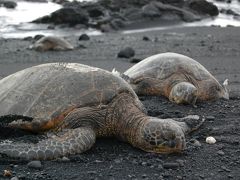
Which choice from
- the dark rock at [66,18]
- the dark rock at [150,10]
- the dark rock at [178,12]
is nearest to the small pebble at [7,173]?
the dark rock at [66,18]

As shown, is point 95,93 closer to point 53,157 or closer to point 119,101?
point 119,101

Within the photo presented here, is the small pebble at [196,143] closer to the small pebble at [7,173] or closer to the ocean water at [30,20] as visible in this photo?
the small pebble at [7,173]

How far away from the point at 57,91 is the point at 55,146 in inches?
26.0

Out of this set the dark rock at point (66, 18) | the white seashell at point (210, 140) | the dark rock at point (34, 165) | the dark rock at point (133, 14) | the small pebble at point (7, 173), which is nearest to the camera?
the small pebble at point (7, 173)

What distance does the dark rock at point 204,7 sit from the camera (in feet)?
65.3

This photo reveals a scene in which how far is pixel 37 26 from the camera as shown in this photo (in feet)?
52.4

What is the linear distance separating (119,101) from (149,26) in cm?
1264

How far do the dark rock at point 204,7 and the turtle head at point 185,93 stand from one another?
47.1 feet

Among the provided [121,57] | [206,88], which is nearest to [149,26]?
[121,57]

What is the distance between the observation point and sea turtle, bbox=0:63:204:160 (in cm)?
395

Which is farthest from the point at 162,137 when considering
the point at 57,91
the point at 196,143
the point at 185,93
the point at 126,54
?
the point at 126,54

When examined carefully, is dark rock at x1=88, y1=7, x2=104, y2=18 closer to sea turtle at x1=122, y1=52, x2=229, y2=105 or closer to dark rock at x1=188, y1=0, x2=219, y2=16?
dark rock at x1=188, y1=0, x2=219, y2=16

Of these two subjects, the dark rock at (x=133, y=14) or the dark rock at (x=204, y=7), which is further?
the dark rock at (x=204, y=7)

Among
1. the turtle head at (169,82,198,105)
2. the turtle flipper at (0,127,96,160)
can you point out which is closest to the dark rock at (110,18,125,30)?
the turtle head at (169,82,198,105)
